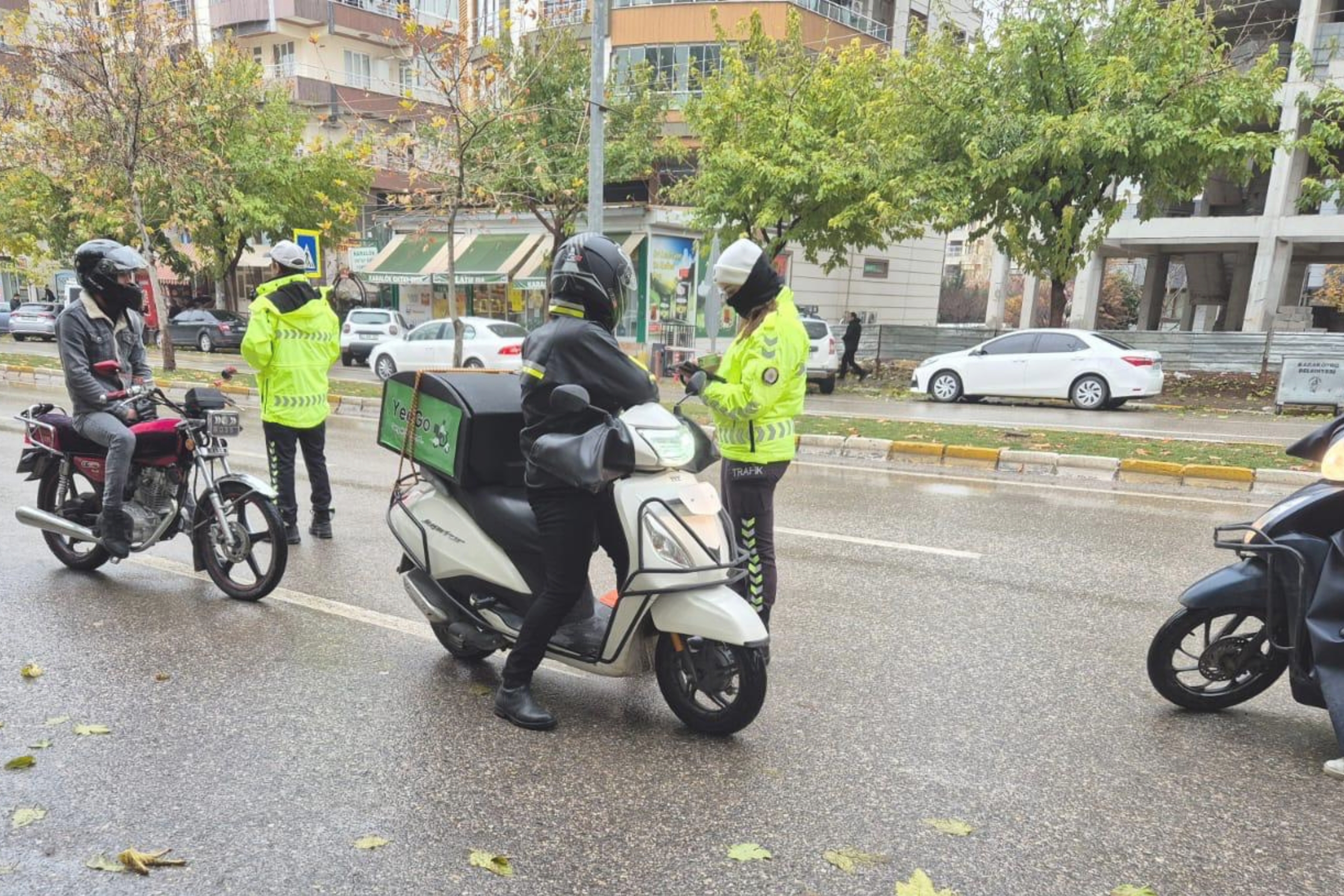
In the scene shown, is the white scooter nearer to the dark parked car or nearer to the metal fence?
the metal fence

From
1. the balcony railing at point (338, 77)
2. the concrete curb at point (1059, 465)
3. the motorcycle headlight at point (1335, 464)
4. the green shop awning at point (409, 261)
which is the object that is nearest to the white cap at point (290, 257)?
the motorcycle headlight at point (1335, 464)

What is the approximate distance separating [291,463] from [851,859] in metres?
4.84

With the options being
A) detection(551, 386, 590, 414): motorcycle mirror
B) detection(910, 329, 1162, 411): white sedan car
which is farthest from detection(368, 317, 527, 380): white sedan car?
detection(551, 386, 590, 414): motorcycle mirror

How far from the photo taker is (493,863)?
2654 mm

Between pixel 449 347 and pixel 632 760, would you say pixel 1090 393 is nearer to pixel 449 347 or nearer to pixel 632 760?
pixel 449 347

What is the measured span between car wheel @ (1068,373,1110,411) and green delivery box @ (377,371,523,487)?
48.3 ft

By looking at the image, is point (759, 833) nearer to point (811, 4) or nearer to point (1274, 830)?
point (1274, 830)

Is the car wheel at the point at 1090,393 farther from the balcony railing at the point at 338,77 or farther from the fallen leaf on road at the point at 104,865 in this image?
the balcony railing at the point at 338,77

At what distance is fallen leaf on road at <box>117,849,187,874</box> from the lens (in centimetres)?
259

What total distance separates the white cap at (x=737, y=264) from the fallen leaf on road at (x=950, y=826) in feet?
7.42

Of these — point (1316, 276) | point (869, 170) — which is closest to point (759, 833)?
point (869, 170)

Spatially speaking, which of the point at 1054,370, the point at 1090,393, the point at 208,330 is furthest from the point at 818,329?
the point at 208,330

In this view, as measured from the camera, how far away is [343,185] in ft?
96.4

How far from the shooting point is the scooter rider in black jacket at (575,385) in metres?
3.23
